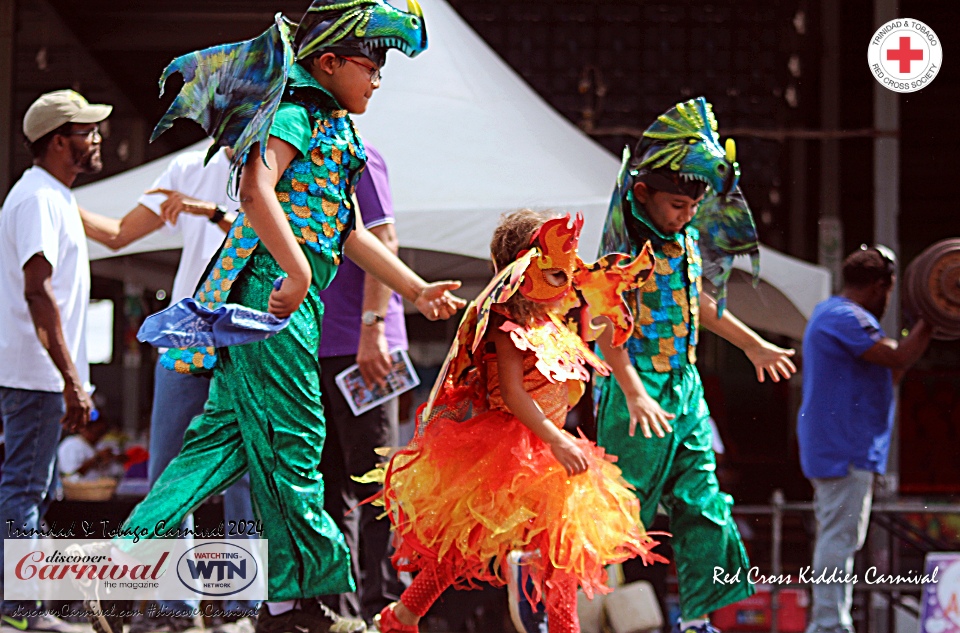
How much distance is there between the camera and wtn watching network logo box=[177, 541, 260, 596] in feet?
9.15

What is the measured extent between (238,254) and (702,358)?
5.55 meters

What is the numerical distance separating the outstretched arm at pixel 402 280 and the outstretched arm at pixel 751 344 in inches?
37.4

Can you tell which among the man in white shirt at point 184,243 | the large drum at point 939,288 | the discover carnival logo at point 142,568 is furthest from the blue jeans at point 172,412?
the large drum at point 939,288

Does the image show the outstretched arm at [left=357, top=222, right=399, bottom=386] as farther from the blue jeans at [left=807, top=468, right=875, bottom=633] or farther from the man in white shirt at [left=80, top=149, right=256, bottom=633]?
the blue jeans at [left=807, top=468, right=875, bottom=633]

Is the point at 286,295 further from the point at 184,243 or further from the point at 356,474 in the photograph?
the point at 184,243

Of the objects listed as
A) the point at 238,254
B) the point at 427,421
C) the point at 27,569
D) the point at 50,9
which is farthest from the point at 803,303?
the point at 50,9

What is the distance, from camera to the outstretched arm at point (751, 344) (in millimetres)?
3336

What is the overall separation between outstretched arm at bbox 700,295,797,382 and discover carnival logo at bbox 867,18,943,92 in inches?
53.0

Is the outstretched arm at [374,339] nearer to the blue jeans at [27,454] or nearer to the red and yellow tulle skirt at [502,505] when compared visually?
the red and yellow tulle skirt at [502,505]

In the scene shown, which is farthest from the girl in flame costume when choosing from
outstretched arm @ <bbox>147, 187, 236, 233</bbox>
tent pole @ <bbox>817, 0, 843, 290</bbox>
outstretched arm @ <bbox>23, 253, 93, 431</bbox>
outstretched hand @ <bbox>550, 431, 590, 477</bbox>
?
tent pole @ <bbox>817, 0, 843, 290</bbox>

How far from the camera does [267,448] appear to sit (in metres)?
2.60

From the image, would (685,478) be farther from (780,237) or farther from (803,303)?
(780,237)

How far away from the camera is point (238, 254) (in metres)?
2.61

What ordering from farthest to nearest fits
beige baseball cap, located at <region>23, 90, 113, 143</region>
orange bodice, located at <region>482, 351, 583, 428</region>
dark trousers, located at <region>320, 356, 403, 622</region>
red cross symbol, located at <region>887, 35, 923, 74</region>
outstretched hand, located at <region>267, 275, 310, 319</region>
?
red cross symbol, located at <region>887, 35, 923, 74</region> < beige baseball cap, located at <region>23, 90, 113, 143</region> < dark trousers, located at <region>320, 356, 403, 622</region> < orange bodice, located at <region>482, 351, 583, 428</region> < outstretched hand, located at <region>267, 275, 310, 319</region>
